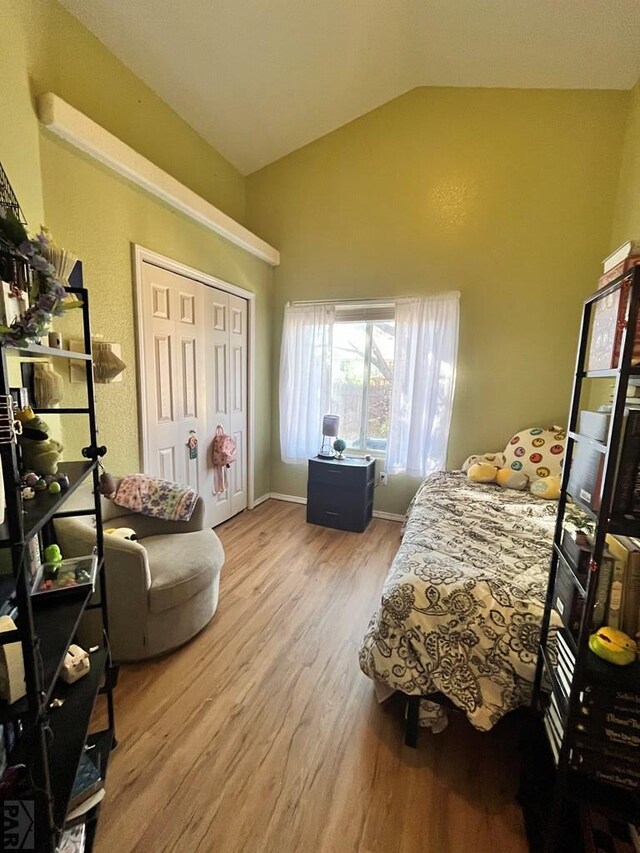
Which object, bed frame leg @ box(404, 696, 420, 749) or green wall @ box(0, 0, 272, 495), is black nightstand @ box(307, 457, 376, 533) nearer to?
green wall @ box(0, 0, 272, 495)

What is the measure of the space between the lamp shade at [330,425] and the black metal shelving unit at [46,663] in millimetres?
2270

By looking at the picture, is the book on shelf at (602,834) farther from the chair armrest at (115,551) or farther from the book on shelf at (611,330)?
the chair armrest at (115,551)

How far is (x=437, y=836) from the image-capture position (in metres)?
1.10

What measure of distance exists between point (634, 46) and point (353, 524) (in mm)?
3779

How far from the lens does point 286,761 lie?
129 centimetres

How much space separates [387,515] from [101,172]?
3309 millimetres

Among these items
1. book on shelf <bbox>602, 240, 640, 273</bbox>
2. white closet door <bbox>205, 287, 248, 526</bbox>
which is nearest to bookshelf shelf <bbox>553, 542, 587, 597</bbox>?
book on shelf <bbox>602, 240, 640, 273</bbox>

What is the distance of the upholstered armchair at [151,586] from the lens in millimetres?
1575

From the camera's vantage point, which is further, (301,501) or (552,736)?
(301,501)

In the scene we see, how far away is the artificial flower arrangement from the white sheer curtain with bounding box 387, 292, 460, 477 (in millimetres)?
2697

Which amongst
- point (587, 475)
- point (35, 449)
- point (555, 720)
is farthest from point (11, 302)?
point (555, 720)

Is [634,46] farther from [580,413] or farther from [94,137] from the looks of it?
[94,137]

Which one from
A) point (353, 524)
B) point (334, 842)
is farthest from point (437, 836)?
point (353, 524)

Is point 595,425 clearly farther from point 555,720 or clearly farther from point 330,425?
point 330,425
